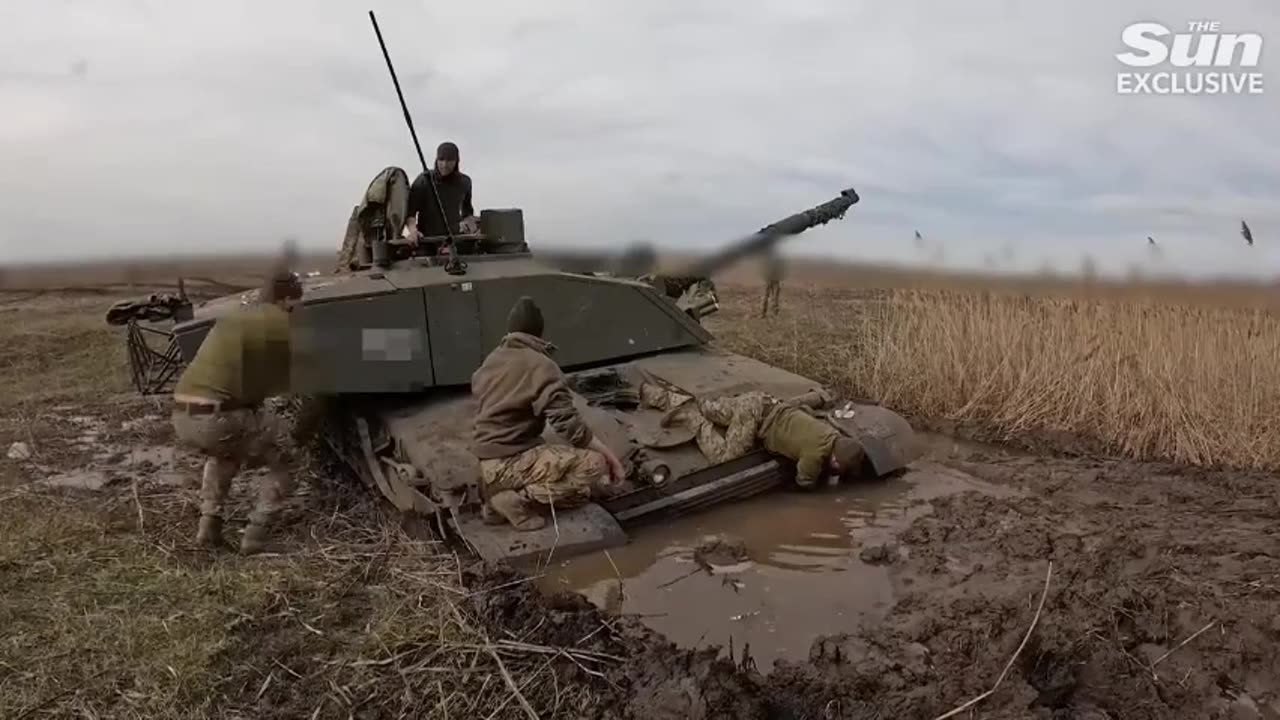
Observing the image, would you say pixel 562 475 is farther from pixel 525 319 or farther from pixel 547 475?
pixel 525 319

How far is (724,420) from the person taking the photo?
21.3 ft

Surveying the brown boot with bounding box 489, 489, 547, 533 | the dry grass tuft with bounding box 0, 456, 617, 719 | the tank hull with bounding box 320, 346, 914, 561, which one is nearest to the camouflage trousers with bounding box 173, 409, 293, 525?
the dry grass tuft with bounding box 0, 456, 617, 719

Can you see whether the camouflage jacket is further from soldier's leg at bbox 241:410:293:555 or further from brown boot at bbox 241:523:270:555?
brown boot at bbox 241:523:270:555

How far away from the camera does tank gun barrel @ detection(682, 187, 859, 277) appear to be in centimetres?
913

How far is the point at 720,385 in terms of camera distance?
6992 mm

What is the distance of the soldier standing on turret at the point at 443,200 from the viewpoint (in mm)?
7766

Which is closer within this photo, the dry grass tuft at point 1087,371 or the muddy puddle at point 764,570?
the muddy puddle at point 764,570

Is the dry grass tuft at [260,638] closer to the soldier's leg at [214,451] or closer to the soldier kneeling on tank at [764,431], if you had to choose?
the soldier's leg at [214,451]

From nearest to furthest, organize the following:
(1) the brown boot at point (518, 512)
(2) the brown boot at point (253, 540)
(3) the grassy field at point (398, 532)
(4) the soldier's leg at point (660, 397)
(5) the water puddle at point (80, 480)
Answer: (3) the grassy field at point (398, 532), (1) the brown boot at point (518, 512), (2) the brown boot at point (253, 540), (4) the soldier's leg at point (660, 397), (5) the water puddle at point (80, 480)

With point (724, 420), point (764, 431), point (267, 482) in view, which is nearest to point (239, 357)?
point (267, 482)

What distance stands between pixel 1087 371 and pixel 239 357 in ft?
21.1

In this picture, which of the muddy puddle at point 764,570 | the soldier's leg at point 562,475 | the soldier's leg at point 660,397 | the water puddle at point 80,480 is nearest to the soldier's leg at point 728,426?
the soldier's leg at point 660,397

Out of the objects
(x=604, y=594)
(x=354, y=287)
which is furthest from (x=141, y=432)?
(x=604, y=594)

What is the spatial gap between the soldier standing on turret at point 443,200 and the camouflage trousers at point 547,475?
2641 millimetres
